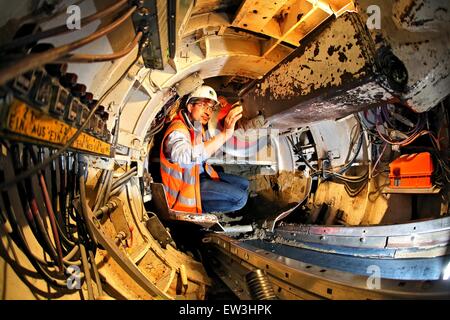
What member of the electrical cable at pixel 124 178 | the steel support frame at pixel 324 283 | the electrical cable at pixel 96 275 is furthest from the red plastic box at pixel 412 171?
the electrical cable at pixel 96 275

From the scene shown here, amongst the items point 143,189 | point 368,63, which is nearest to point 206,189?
point 143,189

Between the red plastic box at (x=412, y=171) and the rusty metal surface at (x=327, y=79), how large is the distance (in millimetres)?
989

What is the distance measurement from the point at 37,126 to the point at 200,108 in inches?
99.1

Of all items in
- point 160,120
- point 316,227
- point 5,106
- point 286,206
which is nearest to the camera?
A: point 5,106

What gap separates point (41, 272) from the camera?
49.3 inches

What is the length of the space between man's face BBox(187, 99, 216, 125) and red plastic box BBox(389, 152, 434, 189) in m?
2.15

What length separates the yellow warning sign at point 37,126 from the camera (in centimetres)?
78

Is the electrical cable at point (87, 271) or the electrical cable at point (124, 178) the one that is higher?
the electrical cable at point (124, 178)

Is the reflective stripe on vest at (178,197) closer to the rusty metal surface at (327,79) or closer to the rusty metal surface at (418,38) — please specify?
the rusty metal surface at (327,79)

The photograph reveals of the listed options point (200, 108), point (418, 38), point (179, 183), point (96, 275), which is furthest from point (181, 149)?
point (418, 38)

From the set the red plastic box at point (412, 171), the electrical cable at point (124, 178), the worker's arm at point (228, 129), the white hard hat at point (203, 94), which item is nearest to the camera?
the electrical cable at point (124, 178)

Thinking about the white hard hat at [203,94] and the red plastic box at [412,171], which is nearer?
the red plastic box at [412,171]

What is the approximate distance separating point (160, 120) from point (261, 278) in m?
2.17

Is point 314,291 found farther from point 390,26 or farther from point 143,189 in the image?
point 143,189
